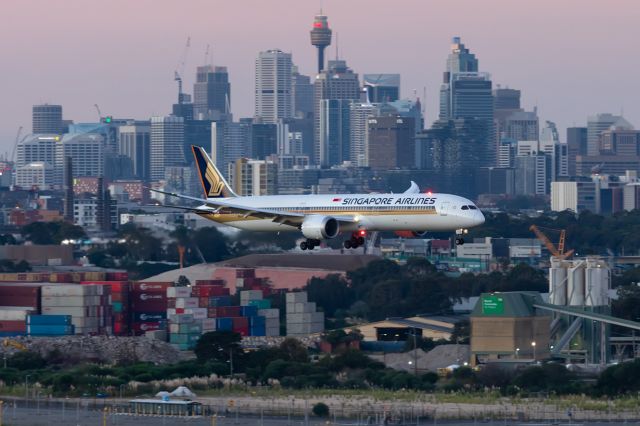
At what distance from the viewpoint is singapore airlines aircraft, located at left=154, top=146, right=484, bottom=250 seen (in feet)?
363

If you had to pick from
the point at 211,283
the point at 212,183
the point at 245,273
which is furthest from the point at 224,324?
the point at 212,183

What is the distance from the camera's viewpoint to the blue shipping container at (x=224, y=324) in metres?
162

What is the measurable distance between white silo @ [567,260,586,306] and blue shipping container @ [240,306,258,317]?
31.4 m

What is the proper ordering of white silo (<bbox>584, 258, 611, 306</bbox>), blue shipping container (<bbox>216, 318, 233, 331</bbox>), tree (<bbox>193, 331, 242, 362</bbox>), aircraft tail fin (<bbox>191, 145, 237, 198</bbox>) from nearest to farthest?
aircraft tail fin (<bbox>191, 145, 237, 198</bbox>)
tree (<bbox>193, 331, 242, 362</bbox>)
white silo (<bbox>584, 258, 611, 306</bbox>)
blue shipping container (<bbox>216, 318, 233, 331</bbox>)

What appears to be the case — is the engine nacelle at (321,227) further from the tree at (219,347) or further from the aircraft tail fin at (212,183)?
the tree at (219,347)

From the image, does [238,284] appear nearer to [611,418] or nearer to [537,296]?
[537,296]

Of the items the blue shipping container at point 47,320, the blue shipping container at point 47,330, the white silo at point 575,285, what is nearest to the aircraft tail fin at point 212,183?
the blue shipping container at point 47,330

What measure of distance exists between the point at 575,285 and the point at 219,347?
29750 millimetres

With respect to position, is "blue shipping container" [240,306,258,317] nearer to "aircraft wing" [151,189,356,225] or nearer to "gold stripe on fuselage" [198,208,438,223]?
"gold stripe on fuselage" [198,208,438,223]

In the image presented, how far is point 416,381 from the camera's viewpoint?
393 feet

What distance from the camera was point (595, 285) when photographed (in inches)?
5797

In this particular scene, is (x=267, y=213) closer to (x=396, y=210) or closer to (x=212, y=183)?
(x=396, y=210)

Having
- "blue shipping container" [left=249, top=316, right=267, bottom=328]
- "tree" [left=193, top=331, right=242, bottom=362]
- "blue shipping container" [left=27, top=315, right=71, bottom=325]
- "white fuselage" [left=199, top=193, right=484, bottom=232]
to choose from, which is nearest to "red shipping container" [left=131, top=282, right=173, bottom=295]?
"blue shipping container" [left=249, top=316, right=267, bottom=328]

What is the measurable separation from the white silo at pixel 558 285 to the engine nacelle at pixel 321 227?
3840cm
